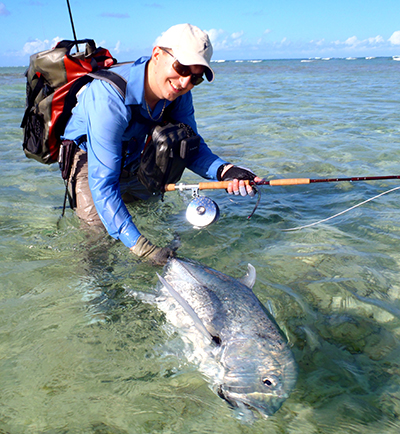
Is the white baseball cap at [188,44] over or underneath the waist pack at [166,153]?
over

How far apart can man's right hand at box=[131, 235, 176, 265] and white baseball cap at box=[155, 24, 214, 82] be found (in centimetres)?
147

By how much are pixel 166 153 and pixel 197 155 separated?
2.30ft

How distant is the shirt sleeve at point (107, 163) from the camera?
10.6 feet

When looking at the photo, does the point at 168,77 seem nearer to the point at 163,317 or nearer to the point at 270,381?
the point at 163,317

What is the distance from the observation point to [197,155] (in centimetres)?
448

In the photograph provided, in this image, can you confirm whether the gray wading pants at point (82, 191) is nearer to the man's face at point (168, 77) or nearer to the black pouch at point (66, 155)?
the black pouch at point (66, 155)

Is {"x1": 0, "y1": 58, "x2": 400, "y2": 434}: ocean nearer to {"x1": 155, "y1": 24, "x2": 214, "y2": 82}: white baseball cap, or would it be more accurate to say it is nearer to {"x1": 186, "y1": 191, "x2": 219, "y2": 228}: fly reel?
{"x1": 186, "y1": 191, "x2": 219, "y2": 228}: fly reel

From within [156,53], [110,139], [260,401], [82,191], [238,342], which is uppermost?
[156,53]

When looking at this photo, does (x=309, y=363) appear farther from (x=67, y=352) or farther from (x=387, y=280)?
(x=67, y=352)

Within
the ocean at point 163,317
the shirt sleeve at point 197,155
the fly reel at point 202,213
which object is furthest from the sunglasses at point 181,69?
the ocean at point 163,317

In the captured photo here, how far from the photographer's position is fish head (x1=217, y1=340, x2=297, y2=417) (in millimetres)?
2176

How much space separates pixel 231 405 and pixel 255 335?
429 mm

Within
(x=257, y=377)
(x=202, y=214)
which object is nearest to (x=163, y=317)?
(x=257, y=377)

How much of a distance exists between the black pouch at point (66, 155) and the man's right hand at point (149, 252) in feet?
4.63
